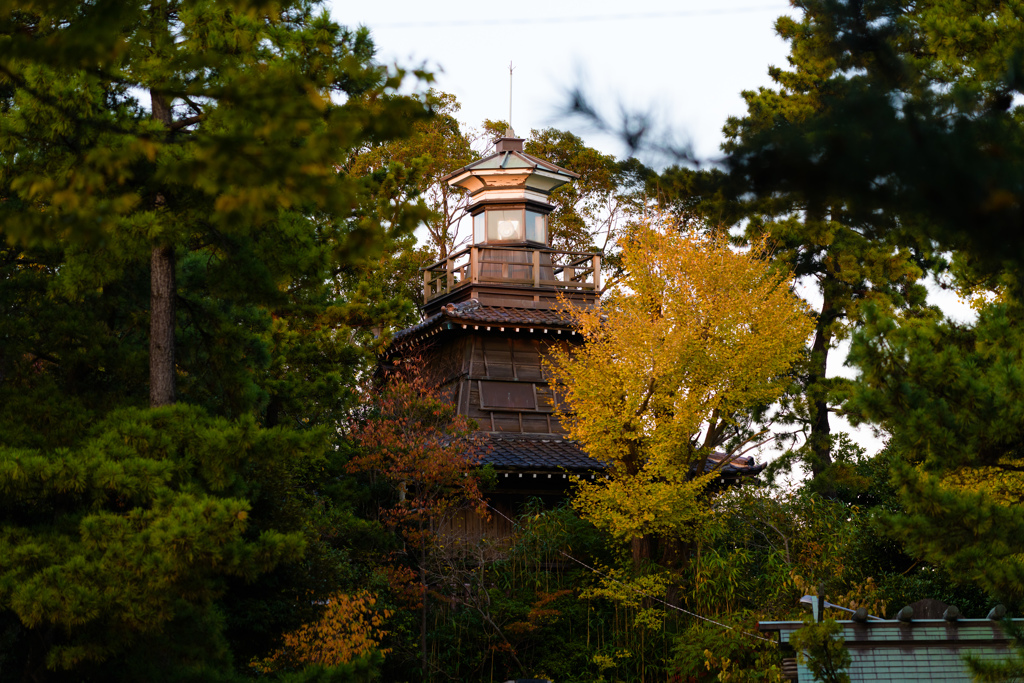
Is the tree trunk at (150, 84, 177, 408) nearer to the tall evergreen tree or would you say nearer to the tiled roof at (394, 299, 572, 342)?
the tall evergreen tree

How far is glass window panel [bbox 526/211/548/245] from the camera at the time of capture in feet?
75.2

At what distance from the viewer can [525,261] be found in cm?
2272

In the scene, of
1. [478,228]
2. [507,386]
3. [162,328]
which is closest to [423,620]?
[162,328]

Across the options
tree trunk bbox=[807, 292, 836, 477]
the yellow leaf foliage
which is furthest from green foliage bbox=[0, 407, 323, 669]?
tree trunk bbox=[807, 292, 836, 477]

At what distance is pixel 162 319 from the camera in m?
9.98

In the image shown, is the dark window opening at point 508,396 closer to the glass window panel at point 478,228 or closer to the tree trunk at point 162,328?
the glass window panel at point 478,228

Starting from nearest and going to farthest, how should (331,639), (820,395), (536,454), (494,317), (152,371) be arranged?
1. (152,371)
2. (331,639)
3. (536,454)
4. (820,395)
5. (494,317)

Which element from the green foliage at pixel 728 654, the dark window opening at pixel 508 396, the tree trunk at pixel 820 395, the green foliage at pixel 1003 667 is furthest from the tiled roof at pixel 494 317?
the green foliage at pixel 1003 667

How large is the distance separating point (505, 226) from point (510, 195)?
0.70m

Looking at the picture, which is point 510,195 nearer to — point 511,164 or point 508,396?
point 511,164

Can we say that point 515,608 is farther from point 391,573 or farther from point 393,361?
point 393,361

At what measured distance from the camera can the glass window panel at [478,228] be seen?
75.7ft

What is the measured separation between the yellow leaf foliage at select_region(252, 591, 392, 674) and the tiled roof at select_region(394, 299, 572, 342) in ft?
27.4

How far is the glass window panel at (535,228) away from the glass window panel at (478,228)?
3.38 feet
